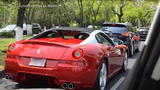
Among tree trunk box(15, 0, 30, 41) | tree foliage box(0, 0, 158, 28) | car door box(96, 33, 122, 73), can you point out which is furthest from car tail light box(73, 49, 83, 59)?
tree foliage box(0, 0, 158, 28)

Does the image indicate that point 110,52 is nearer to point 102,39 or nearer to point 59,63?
point 102,39

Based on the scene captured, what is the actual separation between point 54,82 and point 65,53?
1.86 ft

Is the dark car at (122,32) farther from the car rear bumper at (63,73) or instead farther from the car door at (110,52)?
the car rear bumper at (63,73)

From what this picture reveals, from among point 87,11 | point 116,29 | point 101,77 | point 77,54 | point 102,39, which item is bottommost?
point 101,77

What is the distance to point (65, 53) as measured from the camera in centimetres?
552

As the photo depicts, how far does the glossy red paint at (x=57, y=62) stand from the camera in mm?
5406

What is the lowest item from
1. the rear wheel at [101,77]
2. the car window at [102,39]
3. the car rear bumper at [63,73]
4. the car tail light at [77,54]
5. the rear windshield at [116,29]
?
the rear wheel at [101,77]

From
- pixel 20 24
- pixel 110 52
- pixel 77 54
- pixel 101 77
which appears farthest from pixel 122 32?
pixel 77 54

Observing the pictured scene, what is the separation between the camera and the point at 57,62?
17.9 ft

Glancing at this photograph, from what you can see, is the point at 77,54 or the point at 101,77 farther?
the point at 101,77

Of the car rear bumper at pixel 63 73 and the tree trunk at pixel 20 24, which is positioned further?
the tree trunk at pixel 20 24

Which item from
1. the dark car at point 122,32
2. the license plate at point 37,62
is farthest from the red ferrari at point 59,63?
the dark car at point 122,32

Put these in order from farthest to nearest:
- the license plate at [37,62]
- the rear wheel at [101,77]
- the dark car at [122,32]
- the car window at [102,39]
Answer: the dark car at [122,32], the car window at [102,39], the rear wheel at [101,77], the license plate at [37,62]

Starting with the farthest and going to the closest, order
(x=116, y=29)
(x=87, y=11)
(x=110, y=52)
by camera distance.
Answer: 1. (x=87, y=11)
2. (x=116, y=29)
3. (x=110, y=52)
